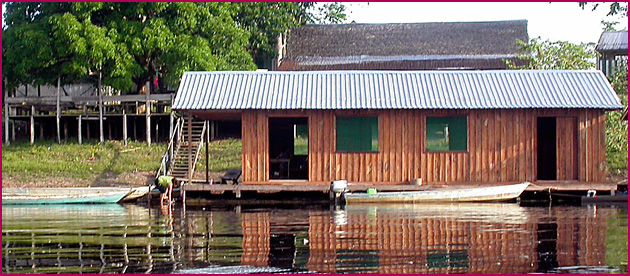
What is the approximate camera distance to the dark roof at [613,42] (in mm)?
39719

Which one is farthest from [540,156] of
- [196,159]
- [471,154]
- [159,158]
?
[159,158]

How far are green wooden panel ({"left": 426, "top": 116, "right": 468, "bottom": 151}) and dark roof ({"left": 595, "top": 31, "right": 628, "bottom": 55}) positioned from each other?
1651 centimetres

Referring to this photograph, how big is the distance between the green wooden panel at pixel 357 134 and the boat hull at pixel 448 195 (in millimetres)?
2003

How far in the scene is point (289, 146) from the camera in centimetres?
3056

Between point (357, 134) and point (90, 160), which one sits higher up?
point (357, 134)

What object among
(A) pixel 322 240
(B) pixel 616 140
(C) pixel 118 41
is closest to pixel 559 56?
(B) pixel 616 140

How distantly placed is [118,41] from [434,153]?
44.8 ft

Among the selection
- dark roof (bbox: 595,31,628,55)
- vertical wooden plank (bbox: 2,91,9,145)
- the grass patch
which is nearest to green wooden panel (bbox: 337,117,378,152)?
the grass patch

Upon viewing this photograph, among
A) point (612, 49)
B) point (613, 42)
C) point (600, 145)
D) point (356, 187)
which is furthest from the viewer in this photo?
point (613, 42)

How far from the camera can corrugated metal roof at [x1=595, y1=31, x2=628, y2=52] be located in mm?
39719

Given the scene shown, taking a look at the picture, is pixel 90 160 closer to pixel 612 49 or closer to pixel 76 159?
pixel 76 159

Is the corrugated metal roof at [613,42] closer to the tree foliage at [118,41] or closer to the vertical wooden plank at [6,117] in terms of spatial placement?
the tree foliage at [118,41]

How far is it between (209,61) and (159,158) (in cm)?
402

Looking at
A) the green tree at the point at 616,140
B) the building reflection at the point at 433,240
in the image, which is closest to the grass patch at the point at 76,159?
the building reflection at the point at 433,240
